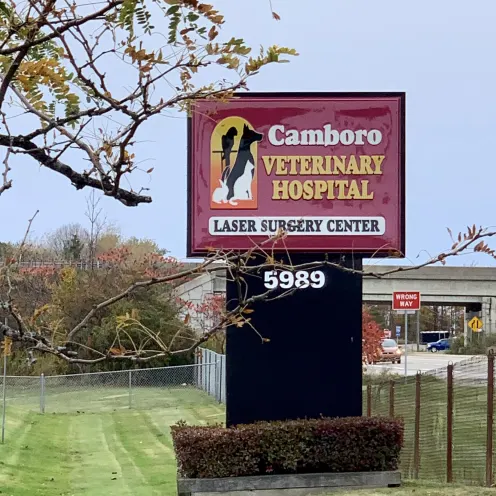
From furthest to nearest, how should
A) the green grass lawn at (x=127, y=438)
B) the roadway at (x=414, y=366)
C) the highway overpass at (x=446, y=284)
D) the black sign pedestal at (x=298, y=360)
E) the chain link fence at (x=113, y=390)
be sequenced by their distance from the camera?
the highway overpass at (x=446, y=284), the roadway at (x=414, y=366), the chain link fence at (x=113, y=390), the green grass lawn at (x=127, y=438), the black sign pedestal at (x=298, y=360)

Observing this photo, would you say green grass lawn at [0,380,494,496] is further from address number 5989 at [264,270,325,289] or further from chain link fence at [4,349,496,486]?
address number 5989 at [264,270,325,289]

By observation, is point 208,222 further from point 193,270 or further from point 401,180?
point 193,270

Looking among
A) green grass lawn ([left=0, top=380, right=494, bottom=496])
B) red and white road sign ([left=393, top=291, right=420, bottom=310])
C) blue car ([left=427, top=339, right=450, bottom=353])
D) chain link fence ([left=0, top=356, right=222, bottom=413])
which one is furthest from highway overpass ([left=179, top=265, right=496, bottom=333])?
red and white road sign ([left=393, top=291, right=420, bottom=310])

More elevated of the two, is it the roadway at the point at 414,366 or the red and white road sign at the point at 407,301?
the red and white road sign at the point at 407,301

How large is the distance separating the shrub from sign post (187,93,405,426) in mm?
607

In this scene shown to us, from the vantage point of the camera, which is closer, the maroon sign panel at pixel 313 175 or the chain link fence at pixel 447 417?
the chain link fence at pixel 447 417

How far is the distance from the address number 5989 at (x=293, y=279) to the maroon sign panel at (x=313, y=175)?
351mm

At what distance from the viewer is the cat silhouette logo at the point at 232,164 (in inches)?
430

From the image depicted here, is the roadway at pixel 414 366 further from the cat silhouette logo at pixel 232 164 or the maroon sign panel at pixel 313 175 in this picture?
the cat silhouette logo at pixel 232 164

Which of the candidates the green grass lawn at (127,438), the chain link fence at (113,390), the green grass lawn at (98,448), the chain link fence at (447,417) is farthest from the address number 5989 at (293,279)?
the chain link fence at (113,390)

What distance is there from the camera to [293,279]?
10.4 meters

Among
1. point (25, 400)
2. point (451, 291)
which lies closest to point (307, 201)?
point (25, 400)

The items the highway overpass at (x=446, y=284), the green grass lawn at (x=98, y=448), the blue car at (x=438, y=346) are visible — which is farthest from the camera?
the blue car at (x=438, y=346)

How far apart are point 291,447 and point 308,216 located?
305cm
